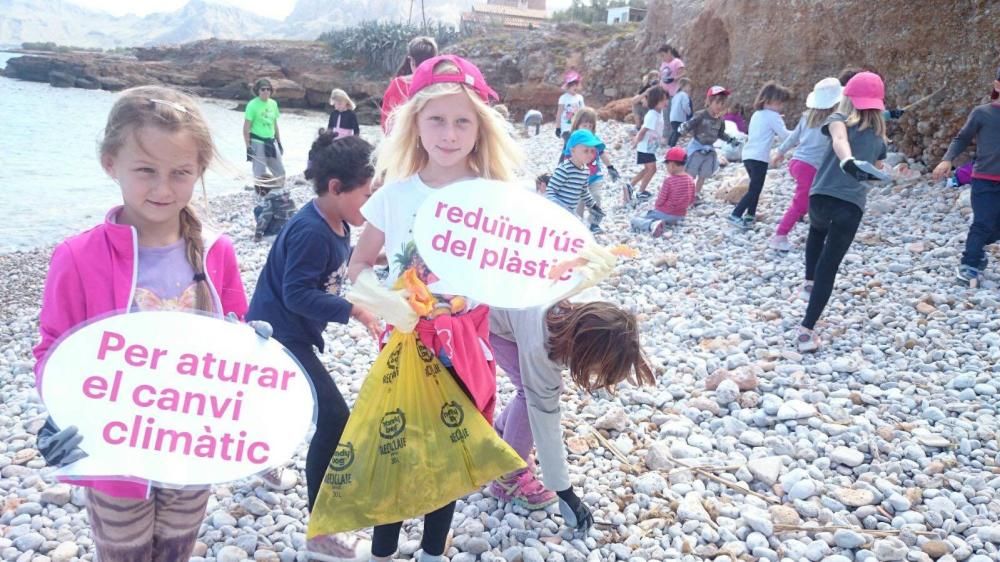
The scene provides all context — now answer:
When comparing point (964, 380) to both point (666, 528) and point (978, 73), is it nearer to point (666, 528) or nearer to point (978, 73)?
point (666, 528)

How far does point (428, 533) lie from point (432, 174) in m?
1.24

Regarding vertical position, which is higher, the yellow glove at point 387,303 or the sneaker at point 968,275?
the yellow glove at point 387,303

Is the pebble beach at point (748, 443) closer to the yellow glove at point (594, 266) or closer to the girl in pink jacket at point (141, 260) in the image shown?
the girl in pink jacket at point (141, 260)

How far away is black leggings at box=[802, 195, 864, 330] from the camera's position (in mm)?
4020

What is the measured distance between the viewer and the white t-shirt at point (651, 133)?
8.55 m

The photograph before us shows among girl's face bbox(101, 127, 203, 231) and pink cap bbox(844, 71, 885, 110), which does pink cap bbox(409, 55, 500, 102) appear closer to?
girl's face bbox(101, 127, 203, 231)

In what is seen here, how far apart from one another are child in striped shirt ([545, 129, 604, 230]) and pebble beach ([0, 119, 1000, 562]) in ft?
3.42

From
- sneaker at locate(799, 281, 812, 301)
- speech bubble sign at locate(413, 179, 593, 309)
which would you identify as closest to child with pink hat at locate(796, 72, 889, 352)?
sneaker at locate(799, 281, 812, 301)

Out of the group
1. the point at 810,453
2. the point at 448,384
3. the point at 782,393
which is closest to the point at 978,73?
the point at 782,393

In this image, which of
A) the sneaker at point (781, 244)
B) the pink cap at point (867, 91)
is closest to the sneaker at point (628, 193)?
the sneaker at point (781, 244)

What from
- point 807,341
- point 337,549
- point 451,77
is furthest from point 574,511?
point 807,341

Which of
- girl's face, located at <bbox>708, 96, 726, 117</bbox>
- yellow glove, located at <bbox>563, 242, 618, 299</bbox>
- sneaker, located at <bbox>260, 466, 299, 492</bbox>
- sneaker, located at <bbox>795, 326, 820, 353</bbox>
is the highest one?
girl's face, located at <bbox>708, 96, 726, 117</bbox>

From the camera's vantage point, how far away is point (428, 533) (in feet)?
7.27

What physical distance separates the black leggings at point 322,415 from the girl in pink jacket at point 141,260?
0.50 meters
